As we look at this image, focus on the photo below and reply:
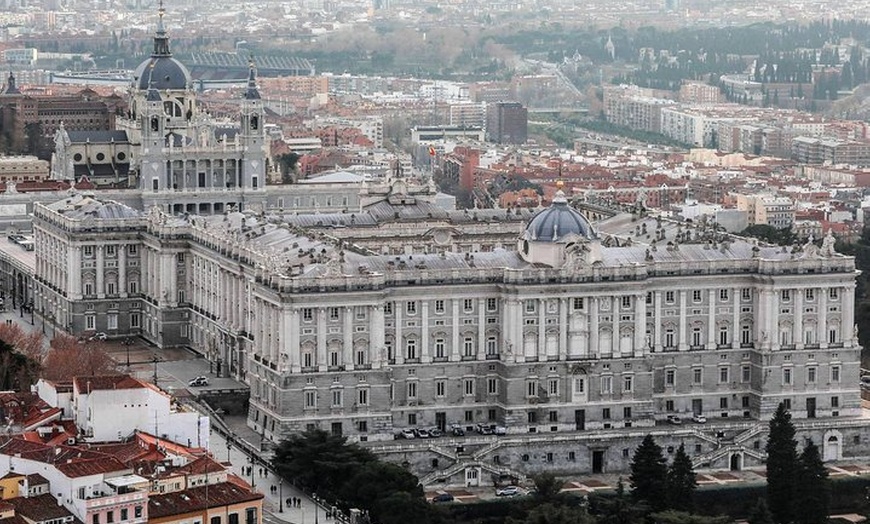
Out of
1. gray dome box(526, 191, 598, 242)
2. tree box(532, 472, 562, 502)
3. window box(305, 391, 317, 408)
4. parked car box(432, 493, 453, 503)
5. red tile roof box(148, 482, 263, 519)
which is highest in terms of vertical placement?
gray dome box(526, 191, 598, 242)

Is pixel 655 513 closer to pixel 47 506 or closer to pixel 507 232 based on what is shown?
pixel 47 506

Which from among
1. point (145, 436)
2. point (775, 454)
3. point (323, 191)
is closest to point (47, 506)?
point (145, 436)

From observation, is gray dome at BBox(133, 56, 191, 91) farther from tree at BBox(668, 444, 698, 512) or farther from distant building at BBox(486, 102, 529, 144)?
distant building at BBox(486, 102, 529, 144)

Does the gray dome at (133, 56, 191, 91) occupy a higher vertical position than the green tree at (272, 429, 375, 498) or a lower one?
higher

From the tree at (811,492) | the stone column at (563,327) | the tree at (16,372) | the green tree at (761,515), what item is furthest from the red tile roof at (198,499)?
the stone column at (563,327)

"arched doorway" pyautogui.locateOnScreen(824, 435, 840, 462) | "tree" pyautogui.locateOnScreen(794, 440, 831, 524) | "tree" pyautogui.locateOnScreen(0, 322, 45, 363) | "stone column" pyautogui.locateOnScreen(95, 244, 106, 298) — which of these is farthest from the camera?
"stone column" pyautogui.locateOnScreen(95, 244, 106, 298)

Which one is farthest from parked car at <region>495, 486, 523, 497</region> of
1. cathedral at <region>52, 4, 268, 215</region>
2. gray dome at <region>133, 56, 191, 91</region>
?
gray dome at <region>133, 56, 191, 91</region>

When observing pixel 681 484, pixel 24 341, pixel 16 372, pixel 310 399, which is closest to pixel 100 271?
pixel 24 341

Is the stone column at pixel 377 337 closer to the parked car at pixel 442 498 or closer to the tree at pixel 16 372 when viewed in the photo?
the parked car at pixel 442 498
